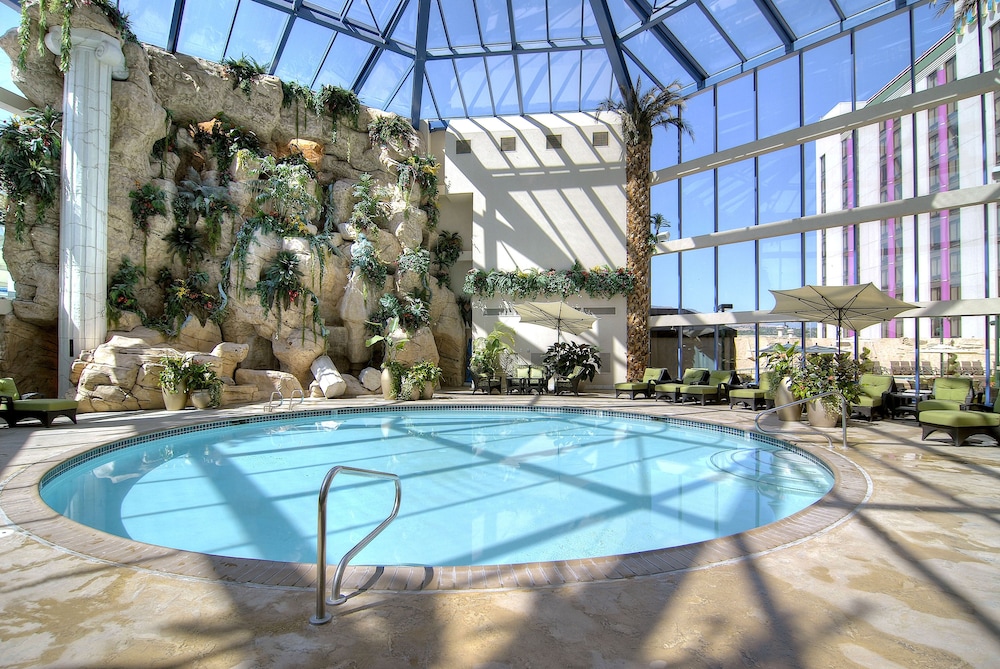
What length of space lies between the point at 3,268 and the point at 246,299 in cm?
487

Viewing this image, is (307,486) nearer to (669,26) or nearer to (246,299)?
(246,299)

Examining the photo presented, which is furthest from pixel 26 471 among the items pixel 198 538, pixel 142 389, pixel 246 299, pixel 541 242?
pixel 541 242

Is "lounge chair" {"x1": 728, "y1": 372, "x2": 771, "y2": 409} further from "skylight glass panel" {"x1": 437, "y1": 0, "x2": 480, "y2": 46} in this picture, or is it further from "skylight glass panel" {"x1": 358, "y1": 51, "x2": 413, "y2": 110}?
"skylight glass panel" {"x1": 358, "y1": 51, "x2": 413, "y2": 110}

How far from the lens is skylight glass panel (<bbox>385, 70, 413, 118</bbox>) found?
17.3 m

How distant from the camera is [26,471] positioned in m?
5.33

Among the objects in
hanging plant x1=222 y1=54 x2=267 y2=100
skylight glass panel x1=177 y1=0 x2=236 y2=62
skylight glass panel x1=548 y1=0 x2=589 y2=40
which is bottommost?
hanging plant x1=222 y1=54 x2=267 y2=100

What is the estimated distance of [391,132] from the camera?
17.2 m

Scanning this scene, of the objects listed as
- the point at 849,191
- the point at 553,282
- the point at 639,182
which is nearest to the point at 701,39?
the point at 639,182

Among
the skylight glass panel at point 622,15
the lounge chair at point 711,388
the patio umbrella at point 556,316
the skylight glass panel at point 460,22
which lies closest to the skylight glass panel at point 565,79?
the skylight glass panel at point 622,15

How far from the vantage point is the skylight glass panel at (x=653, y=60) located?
593 inches

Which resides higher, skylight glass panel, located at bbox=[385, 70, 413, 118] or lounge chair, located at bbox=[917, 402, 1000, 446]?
skylight glass panel, located at bbox=[385, 70, 413, 118]

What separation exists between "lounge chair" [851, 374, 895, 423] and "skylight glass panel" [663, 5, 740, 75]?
9.82 metres

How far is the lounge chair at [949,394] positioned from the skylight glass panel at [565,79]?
12751 mm

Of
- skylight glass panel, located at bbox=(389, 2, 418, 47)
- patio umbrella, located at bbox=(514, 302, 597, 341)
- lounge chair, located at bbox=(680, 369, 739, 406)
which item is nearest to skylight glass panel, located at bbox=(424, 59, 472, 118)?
skylight glass panel, located at bbox=(389, 2, 418, 47)
